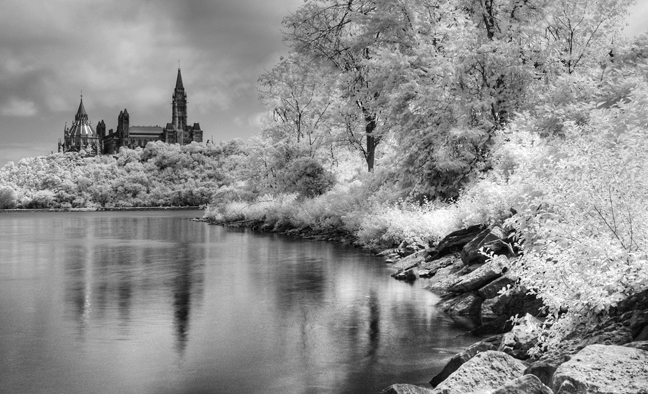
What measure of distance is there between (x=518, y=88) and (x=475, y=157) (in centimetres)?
302

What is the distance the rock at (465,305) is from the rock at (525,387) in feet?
21.2

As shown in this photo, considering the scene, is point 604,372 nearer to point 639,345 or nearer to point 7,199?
point 639,345

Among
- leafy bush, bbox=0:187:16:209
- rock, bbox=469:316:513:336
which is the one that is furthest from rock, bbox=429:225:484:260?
leafy bush, bbox=0:187:16:209

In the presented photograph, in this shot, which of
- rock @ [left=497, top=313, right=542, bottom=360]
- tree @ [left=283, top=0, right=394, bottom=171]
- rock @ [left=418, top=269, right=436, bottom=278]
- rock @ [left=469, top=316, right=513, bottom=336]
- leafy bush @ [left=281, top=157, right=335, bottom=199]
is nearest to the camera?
rock @ [left=497, top=313, right=542, bottom=360]

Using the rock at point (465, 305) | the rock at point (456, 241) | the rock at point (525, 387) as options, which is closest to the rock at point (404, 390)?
the rock at point (525, 387)

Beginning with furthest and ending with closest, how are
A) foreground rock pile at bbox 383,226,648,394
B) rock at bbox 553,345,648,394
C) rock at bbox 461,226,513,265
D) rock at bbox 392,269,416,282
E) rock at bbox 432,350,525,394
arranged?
rock at bbox 392,269,416,282, rock at bbox 461,226,513,265, rock at bbox 432,350,525,394, foreground rock pile at bbox 383,226,648,394, rock at bbox 553,345,648,394

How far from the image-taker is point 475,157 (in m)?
22.9

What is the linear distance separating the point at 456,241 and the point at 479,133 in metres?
5.41

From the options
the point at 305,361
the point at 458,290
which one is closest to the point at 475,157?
the point at 458,290

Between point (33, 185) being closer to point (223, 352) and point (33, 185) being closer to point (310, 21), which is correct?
point (310, 21)

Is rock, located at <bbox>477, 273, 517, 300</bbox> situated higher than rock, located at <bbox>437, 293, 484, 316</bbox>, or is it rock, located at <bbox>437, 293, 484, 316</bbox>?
rock, located at <bbox>477, 273, 517, 300</bbox>

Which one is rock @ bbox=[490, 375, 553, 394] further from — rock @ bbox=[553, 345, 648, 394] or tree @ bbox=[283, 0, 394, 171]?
tree @ bbox=[283, 0, 394, 171]

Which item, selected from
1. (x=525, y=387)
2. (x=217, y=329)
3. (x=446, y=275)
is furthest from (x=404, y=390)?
(x=446, y=275)

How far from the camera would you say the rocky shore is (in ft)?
18.6
